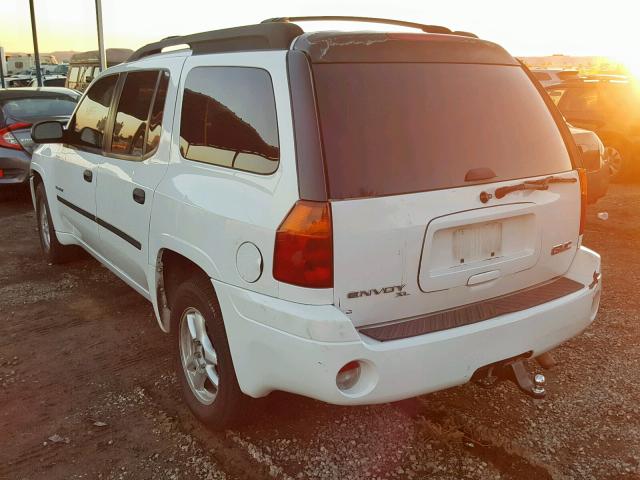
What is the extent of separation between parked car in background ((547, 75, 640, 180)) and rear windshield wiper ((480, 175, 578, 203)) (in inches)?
309

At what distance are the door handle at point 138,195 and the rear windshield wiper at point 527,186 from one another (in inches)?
71.0

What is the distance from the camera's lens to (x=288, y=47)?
244cm

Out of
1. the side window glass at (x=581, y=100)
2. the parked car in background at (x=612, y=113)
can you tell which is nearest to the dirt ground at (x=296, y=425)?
the parked car in background at (x=612, y=113)

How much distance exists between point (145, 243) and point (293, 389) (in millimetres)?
1356

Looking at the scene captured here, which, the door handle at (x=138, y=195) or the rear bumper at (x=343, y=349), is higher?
the door handle at (x=138, y=195)

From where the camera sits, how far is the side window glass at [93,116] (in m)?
4.04

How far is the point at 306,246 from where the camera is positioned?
227cm

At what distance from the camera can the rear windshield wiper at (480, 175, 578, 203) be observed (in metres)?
2.53

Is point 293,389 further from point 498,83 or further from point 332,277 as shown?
point 498,83

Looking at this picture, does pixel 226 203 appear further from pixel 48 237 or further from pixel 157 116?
pixel 48 237

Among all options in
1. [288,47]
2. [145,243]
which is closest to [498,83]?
[288,47]

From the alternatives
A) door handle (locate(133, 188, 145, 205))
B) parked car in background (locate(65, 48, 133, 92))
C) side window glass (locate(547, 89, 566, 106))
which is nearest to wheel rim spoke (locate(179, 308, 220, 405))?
door handle (locate(133, 188, 145, 205))

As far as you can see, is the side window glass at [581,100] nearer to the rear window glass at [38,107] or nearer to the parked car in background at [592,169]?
the parked car in background at [592,169]

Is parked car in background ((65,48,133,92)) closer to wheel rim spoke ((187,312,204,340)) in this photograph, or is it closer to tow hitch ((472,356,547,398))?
wheel rim spoke ((187,312,204,340))
